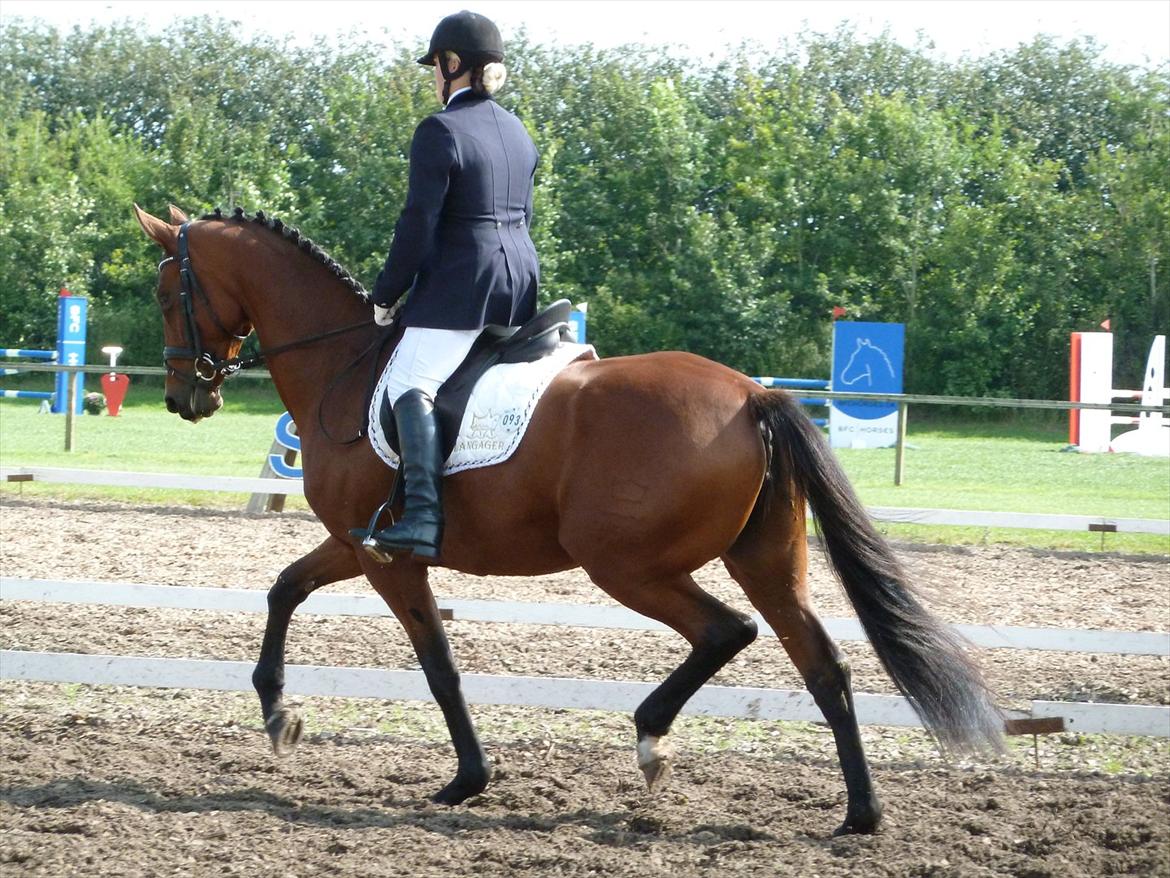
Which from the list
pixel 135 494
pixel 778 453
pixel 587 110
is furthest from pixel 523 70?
pixel 778 453

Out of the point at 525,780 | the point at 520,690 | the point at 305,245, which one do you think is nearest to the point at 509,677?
the point at 520,690

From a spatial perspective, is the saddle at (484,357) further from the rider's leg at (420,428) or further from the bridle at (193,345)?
the bridle at (193,345)

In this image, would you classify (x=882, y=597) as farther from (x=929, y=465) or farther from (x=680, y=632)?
(x=929, y=465)

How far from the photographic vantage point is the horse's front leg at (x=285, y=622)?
5.00m

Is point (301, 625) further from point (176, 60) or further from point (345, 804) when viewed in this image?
point (176, 60)

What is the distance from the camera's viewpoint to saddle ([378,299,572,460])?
4.73 metres

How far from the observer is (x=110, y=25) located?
54656 mm

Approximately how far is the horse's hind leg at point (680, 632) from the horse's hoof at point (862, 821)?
63 centimetres

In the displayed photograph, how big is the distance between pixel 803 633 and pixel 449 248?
73.2 inches

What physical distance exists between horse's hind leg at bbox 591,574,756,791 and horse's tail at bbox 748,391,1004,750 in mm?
433

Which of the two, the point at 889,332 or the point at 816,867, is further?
the point at 889,332

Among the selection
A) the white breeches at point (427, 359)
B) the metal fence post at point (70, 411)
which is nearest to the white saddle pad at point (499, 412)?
the white breeches at point (427, 359)

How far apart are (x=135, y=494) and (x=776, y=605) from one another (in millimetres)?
10573

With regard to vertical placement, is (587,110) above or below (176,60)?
below
